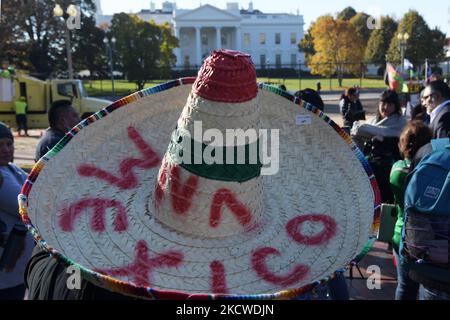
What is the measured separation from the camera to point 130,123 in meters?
1.99

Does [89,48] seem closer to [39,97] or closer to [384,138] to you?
[39,97]

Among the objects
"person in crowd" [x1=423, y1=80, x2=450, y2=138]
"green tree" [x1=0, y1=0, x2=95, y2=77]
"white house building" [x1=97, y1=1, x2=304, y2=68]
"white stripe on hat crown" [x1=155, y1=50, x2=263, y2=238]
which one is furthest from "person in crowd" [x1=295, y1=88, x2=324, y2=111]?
"white house building" [x1=97, y1=1, x2=304, y2=68]

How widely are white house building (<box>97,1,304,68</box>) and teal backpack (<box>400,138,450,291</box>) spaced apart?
238 ft

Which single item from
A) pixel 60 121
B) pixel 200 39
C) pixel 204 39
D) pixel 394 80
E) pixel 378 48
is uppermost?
pixel 204 39

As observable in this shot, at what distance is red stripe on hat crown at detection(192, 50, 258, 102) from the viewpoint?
4.82 ft

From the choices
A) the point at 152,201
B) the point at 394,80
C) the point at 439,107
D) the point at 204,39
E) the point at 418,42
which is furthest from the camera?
the point at 204,39

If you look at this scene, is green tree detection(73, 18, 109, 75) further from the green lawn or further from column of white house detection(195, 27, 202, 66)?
column of white house detection(195, 27, 202, 66)

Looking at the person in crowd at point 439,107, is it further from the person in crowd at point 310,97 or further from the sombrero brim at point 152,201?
the sombrero brim at point 152,201

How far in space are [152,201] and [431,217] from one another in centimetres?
132

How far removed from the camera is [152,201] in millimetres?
1715

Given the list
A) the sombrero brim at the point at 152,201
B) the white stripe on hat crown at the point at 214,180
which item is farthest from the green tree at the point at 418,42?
the white stripe on hat crown at the point at 214,180

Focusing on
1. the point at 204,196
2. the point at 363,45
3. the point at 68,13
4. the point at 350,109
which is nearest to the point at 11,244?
the point at 204,196
